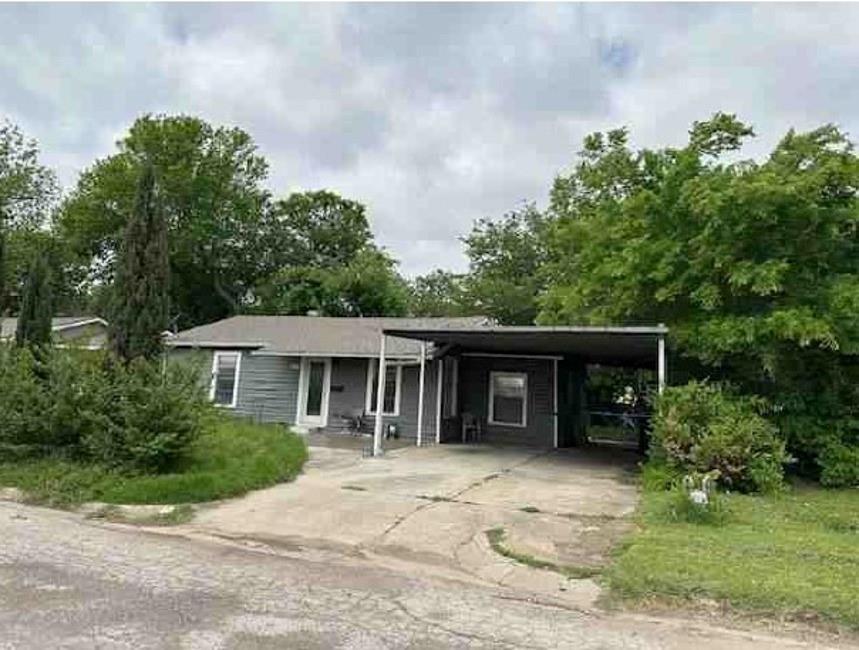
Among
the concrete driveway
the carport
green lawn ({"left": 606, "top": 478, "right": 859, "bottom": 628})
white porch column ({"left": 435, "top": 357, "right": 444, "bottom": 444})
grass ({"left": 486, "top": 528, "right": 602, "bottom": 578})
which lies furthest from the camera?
white porch column ({"left": 435, "top": 357, "right": 444, "bottom": 444})

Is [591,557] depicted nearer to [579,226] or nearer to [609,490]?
[609,490]

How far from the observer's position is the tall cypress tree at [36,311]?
1489 centimetres

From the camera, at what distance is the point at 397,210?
4125 centimetres

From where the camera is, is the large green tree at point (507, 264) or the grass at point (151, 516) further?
the large green tree at point (507, 264)

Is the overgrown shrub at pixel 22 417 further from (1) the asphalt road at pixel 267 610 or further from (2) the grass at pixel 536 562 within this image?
(2) the grass at pixel 536 562

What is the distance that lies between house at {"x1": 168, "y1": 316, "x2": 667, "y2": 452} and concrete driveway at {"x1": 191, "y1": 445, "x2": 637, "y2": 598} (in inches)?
182

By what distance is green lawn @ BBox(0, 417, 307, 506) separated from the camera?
842 centimetres

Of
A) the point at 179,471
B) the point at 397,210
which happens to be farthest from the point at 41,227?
the point at 179,471

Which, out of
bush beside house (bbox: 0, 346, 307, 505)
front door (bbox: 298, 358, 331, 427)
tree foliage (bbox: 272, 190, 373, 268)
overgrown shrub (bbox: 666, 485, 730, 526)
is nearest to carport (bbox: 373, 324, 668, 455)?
front door (bbox: 298, 358, 331, 427)

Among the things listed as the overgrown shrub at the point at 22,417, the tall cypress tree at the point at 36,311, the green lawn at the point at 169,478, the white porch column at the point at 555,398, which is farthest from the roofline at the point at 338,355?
the overgrown shrub at the point at 22,417

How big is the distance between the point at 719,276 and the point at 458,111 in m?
6.27

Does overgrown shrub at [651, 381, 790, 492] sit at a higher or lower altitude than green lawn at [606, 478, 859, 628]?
higher

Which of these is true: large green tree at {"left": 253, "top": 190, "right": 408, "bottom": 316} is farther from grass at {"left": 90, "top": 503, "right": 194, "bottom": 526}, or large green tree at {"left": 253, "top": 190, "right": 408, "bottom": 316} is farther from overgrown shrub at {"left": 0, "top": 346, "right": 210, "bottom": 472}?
grass at {"left": 90, "top": 503, "right": 194, "bottom": 526}

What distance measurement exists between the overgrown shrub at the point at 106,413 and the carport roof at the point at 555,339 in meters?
4.73
